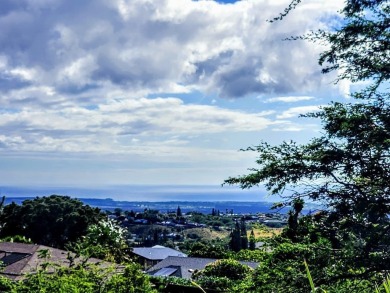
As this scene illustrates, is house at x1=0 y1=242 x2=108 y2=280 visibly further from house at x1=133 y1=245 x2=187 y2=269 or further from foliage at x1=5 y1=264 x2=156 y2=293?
house at x1=133 y1=245 x2=187 y2=269

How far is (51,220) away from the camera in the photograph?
169 ft

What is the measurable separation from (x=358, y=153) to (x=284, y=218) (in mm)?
1552

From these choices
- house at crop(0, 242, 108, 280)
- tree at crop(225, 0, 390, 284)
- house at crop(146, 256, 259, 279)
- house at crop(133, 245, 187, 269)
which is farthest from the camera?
house at crop(133, 245, 187, 269)

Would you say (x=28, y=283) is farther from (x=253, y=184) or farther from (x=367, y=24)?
(x=367, y=24)

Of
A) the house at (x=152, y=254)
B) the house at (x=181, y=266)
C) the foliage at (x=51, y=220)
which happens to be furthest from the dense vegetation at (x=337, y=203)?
the house at (x=152, y=254)

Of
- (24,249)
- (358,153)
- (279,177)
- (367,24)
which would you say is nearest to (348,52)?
(367,24)

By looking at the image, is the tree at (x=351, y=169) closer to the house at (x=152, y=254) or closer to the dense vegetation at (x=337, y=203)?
the dense vegetation at (x=337, y=203)

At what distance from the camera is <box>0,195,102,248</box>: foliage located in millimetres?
48625

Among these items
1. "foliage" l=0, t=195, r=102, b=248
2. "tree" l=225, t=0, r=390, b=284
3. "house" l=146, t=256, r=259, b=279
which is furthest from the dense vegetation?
"foliage" l=0, t=195, r=102, b=248

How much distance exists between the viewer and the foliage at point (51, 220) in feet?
160

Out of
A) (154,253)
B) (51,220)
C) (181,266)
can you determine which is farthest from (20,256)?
(154,253)

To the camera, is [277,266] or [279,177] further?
[279,177]

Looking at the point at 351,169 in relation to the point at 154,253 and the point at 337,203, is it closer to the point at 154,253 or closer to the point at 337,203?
the point at 337,203

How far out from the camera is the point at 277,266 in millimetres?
8156
